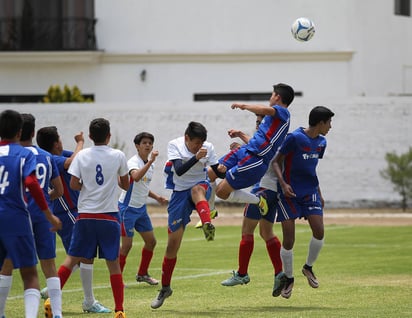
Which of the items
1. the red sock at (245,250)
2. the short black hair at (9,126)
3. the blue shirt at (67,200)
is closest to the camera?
the short black hair at (9,126)

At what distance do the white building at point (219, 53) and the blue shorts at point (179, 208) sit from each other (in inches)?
964

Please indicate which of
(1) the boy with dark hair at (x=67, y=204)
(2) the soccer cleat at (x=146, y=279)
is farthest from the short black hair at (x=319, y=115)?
(2) the soccer cleat at (x=146, y=279)

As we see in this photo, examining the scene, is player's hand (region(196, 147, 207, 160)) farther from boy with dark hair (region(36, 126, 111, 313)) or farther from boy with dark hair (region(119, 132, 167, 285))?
boy with dark hair (region(119, 132, 167, 285))

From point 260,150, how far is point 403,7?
28325mm

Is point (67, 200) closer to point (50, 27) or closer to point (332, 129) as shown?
point (332, 129)

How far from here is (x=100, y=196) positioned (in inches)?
422

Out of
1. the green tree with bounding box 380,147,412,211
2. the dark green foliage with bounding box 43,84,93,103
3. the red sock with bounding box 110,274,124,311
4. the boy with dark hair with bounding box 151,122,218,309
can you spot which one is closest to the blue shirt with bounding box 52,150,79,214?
the boy with dark hair with bounding box 151,122,218,309

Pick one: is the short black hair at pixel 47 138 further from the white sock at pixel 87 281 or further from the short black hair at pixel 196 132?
the short black hair at pixel 196 132

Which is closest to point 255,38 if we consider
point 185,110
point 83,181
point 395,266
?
point 185,110

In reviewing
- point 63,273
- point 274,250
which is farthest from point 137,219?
point 63,273

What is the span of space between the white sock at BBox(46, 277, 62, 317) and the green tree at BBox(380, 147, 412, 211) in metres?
22.3

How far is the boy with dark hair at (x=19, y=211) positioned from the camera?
9.60 meters

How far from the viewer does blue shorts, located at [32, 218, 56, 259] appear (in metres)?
10.4

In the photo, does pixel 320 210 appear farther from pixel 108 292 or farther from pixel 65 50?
pixel 65 50
